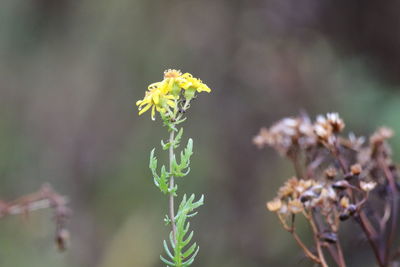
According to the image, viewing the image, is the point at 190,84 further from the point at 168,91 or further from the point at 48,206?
the point at 48,206

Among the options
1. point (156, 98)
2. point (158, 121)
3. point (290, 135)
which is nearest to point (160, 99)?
point (156, 98)

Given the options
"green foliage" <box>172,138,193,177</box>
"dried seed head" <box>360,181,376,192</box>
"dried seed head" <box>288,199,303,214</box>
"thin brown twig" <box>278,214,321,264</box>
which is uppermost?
"green foliage" <box>172,138,193,177</box>

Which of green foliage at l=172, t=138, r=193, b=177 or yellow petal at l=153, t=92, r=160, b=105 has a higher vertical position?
yellow petal at l=153, t=92, r=160, b=105

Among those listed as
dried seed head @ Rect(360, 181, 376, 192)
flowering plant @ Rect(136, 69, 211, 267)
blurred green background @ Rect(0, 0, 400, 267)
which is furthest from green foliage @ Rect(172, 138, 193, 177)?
blurred green background @ Rect(0, 0, 400, 267)

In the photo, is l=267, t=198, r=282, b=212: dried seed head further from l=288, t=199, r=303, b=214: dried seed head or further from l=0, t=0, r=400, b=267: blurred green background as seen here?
l=0, t=0, r=400, b=267: blurred green background

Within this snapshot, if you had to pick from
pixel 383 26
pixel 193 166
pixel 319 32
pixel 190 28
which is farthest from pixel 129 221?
pixel 383 26

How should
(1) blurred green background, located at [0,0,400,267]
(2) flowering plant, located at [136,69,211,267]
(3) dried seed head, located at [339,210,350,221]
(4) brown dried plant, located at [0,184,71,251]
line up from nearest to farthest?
(2) flowering plant, located at [136,69,211,267] → (3) dried seed head, located at [339,210,350,221] → (4) brown dried plant, located at [0,184,71,251] → (1) blurred green background, located at [0,0,400,267]

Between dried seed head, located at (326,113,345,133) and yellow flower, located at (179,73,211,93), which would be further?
dried seed head, located at (326,113,345,133)
